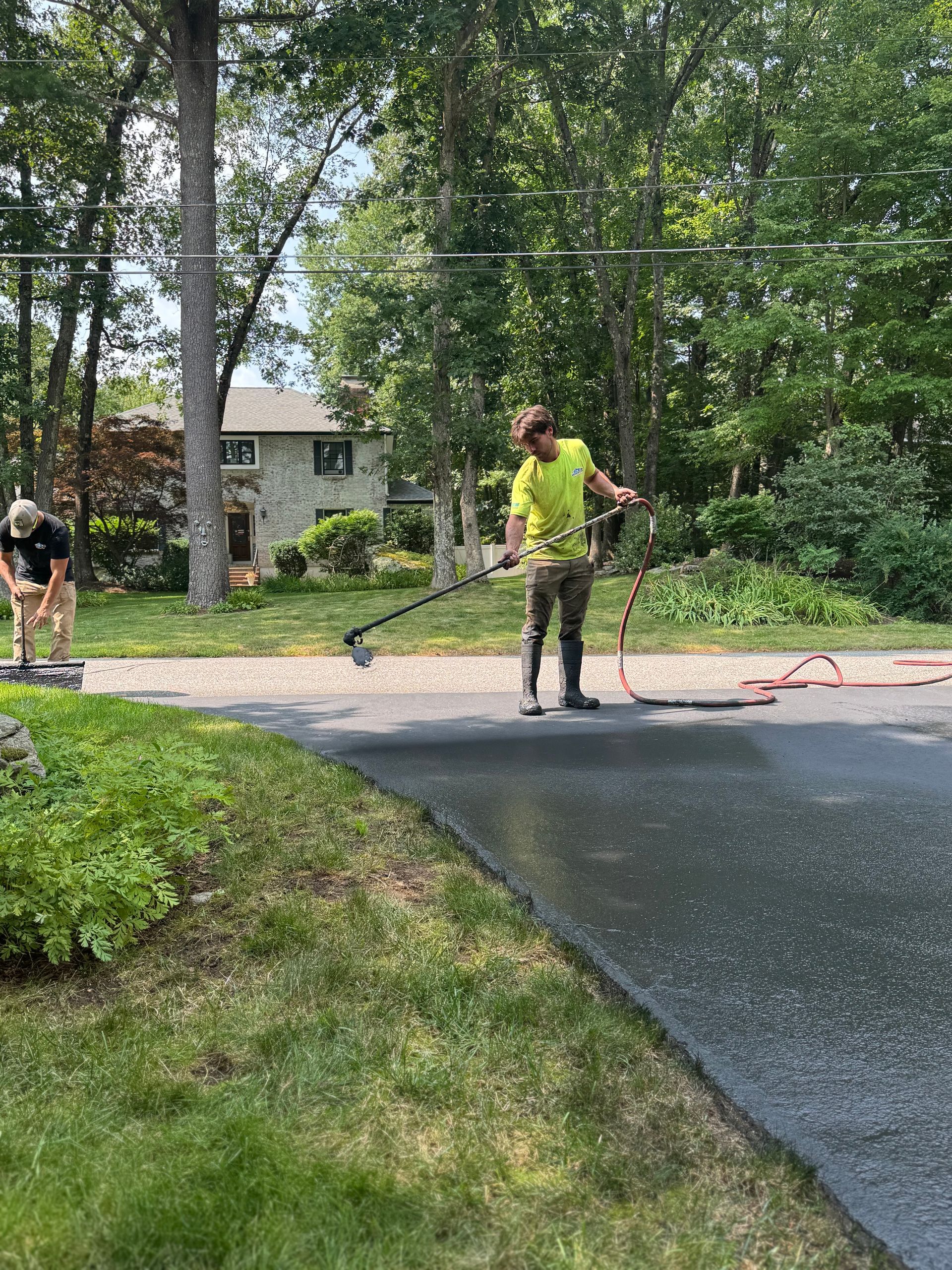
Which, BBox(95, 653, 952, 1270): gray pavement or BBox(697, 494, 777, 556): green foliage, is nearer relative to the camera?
BBox(95, 653, 952, 1270): gray pavement

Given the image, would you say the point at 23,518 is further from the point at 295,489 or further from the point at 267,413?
the point at 267,413

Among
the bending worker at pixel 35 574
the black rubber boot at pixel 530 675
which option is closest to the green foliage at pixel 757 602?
the black rubber boot at pixel 530 675

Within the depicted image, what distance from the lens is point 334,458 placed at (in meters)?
34.4


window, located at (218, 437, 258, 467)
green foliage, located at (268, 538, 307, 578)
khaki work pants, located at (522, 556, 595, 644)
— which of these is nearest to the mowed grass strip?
khaki work pants, located at (522, 556, 595, 644)

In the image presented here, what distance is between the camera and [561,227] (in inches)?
953

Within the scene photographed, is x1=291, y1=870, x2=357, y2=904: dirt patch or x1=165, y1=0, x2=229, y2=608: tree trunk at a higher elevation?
x1=165, y1=0, x2=229, y2=608: tree trunk

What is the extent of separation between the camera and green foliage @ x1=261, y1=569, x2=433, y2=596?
24.2 meters

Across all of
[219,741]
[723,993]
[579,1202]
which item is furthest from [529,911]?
[219,741]

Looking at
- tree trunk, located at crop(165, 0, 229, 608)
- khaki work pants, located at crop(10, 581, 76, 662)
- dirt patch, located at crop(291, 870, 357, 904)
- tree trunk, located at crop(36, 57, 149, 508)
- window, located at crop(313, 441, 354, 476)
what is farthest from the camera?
window, located at crop(313, 441, 354, 476)

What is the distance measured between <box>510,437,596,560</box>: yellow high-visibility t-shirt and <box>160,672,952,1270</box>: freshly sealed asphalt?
1.40m

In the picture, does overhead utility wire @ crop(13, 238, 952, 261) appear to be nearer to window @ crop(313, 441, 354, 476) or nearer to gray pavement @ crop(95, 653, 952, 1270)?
window @ crop(313, 441, 354, 476)

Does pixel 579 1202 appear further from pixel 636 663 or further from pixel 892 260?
pixel 892 260

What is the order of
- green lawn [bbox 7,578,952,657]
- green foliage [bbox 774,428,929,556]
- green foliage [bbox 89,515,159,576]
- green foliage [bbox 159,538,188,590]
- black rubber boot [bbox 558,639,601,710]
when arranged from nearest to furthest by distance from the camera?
black rubber boot [bbox 558,639,601,710]
green lawn [bbox 7,578,952,657]
green foliage [bbox 774,428,929,556]
green foliage [bbox 159,538,188,590]
green foliage [bbox 89,515,159,576]

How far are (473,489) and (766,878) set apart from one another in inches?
827
